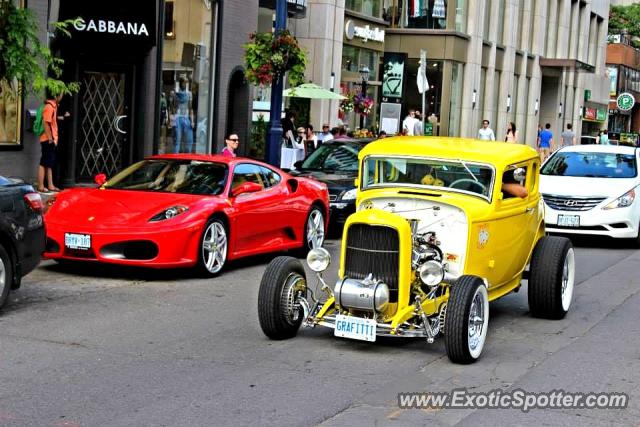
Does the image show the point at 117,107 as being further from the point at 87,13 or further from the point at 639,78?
the point at 639,78

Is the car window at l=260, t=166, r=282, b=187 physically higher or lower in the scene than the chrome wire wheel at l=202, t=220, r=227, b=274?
higher

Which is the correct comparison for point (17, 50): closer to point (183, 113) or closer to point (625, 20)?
point (183, 113)

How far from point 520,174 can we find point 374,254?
2349 mm

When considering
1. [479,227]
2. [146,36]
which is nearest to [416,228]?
[479,227]

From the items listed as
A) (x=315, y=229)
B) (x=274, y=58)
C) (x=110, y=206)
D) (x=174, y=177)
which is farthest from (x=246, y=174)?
(x=274, y=58)

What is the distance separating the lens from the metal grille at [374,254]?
820cm

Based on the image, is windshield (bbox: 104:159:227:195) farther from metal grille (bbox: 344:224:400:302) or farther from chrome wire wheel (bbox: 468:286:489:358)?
chrome wire wheel (bbox: 468:286:489:358)

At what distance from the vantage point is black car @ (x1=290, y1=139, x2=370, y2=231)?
1652cm

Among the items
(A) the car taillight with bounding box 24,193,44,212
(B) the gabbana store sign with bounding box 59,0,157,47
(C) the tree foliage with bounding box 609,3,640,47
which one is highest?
(C) the tree foliage with bounding box 609,3,640,47

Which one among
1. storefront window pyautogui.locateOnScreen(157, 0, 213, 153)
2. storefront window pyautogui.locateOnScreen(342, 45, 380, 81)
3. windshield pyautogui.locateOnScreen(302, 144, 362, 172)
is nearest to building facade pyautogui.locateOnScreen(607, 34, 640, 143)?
storefront window pyautogui.locateOnScreen(342, 45, 380, 81)

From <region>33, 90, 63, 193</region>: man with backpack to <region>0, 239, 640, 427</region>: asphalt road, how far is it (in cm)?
697

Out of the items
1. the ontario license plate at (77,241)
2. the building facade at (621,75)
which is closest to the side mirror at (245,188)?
the ontario license plate at (77,241)

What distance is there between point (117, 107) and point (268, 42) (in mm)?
3747

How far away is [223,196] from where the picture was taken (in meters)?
12.4
